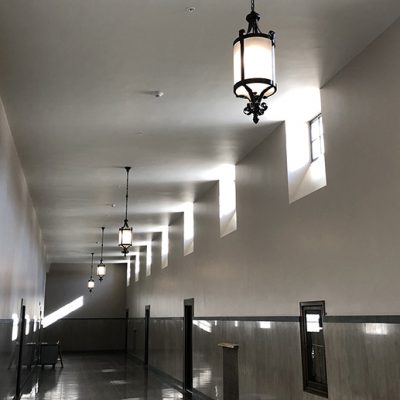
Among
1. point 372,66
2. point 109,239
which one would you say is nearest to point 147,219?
point 109,239

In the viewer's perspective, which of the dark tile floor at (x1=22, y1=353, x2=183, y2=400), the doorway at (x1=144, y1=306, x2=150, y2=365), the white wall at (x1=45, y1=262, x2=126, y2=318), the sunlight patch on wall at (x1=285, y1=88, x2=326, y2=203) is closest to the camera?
the sunlight patch on wall at (x1=285, y1=88, x2=326, y2=203)

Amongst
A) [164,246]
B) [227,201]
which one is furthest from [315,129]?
[164,246]

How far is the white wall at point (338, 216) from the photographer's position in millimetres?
4273

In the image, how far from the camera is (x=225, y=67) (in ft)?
16.3

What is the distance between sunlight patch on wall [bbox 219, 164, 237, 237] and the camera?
891cm

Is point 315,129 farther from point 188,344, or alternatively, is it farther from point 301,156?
point 188,344

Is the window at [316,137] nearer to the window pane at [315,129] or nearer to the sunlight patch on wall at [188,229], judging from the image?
the window pane at [315,129]

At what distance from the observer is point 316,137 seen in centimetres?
629

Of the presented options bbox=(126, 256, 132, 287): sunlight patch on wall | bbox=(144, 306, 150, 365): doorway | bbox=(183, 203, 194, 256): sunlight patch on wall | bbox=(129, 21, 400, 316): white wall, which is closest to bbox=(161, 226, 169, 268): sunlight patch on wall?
bbox=(183, 203, 194, 256): sunlight patch on wall

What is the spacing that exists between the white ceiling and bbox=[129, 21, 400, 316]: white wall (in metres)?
0.35

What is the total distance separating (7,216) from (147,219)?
6.06 m

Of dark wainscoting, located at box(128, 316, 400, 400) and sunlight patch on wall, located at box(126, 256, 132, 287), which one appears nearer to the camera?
dark wainscoting, located at box(128, 316, 400, 400)

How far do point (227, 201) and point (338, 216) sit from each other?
14.0 feet

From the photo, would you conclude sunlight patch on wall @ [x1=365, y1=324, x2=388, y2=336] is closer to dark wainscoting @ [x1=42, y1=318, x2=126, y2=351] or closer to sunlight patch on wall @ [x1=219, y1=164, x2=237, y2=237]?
sunlight patch on wall @ [x1=219, y1=164, x2=237, y2=237]
